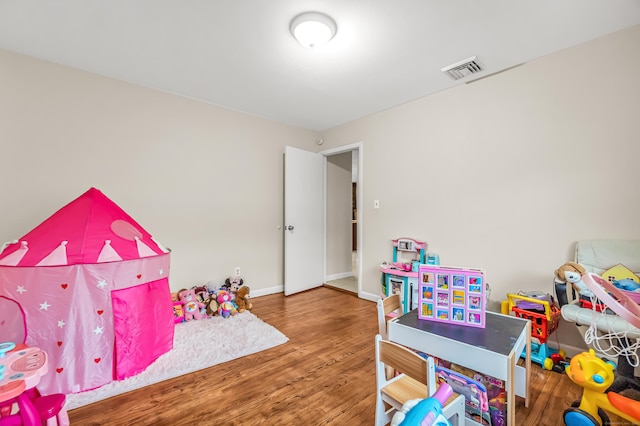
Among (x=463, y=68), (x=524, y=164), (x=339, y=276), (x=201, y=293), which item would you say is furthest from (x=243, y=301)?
(x=463, y=68)

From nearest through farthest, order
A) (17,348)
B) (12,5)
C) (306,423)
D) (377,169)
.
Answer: (17,348) → (306,423) → (12,5) → (377,169)

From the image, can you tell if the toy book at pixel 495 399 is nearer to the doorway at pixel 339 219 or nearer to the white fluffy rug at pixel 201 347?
the white fluffy rug at pixel 201 347

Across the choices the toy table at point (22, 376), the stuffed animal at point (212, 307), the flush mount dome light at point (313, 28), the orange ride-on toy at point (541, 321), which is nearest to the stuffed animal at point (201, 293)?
the stuffed animal at point (212, 307)

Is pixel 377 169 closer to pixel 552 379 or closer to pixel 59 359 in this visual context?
pixel 552 379

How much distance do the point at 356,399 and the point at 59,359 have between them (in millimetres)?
1876

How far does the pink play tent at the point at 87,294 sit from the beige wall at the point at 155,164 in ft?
2.56

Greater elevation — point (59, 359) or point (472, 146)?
point (472, 146)

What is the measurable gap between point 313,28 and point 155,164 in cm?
221

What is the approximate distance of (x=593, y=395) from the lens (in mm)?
1246

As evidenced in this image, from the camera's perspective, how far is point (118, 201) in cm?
279

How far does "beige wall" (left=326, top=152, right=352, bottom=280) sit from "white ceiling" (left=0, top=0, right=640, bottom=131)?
183cm

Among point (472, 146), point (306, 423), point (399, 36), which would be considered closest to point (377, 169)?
point (472, 146)

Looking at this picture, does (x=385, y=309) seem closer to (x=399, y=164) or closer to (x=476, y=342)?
(x=476, y=342)

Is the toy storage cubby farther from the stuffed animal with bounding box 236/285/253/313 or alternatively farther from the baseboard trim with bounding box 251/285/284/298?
the stuffed animal with bounding box 236/285/253/313
